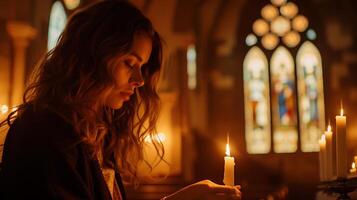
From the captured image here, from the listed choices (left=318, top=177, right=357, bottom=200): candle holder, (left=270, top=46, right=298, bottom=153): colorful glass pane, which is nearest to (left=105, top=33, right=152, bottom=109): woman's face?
(left=318, top=177, right=357, bottom=200): candle holder

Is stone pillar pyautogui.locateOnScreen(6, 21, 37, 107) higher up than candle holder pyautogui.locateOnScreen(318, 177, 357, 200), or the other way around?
stone pillar pyautogui.locateOnScreen(6, 21, 37, 107)

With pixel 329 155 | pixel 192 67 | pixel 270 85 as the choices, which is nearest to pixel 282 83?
pixel 270 85

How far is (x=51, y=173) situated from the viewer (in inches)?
50.7

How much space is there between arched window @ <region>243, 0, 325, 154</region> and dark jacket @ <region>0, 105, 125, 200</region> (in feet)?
41.6

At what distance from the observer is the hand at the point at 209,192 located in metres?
1.55

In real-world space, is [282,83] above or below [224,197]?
above

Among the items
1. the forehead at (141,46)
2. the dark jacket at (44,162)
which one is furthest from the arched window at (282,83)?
the dark jacket at (44,162)

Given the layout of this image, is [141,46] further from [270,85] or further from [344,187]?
[270,85]

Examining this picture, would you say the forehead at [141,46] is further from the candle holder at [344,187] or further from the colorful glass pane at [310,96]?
the colorful glass pane at [310,96]

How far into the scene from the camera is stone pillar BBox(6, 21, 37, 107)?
7.40 meters

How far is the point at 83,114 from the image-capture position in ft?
4.91

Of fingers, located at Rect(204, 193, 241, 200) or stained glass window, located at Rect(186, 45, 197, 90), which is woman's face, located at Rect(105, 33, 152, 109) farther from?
stained glass window, located at Rect(186, 45, 197, 90)

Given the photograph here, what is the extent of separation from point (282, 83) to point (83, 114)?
1321 cm

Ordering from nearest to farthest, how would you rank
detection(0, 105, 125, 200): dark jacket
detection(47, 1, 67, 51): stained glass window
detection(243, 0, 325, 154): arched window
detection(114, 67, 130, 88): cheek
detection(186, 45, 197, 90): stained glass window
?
detection(0, 105, 125, 200): dark jacket, detection(114, 67, 130, 88): cheek, detection(47, 1, 67, 51): stained glass window, detection(186, 45, 197, 90): stained glass window, detection(243, 0, 325, 154): arched window
